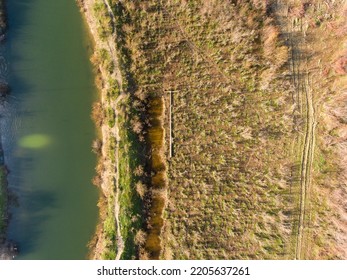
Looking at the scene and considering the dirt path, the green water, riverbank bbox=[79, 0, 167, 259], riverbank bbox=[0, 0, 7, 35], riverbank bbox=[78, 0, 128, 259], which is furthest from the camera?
the green water

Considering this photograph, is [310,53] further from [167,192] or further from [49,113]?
[49,113]

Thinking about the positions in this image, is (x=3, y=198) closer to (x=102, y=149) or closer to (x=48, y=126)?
(x=48, y=126)

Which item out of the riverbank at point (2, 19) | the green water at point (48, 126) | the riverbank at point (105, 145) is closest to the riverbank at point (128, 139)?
the riverbank at point (105, 145)

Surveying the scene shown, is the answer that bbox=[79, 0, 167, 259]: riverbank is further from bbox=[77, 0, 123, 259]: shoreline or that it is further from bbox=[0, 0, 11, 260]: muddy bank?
bbox=[0, 0, 11, 260]: muddy bank

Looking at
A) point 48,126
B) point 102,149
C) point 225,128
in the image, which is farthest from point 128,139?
point 225,128

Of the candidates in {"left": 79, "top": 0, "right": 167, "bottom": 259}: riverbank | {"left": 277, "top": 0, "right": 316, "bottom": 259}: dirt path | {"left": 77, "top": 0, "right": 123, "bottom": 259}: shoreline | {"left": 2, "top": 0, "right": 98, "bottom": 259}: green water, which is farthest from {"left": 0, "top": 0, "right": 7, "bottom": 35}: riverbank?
{"left": 277, "top": 0, "right": 316, "bottom": 259}: dirt path

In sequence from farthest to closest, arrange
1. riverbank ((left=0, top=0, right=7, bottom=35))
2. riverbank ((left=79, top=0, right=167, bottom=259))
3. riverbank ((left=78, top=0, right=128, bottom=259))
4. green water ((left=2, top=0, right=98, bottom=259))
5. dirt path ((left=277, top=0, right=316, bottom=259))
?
green water ((left=2, top=0, right=98, bottom=259)) → riverbank ((left=0, top=0, right=7, bottom=35)) → riverbank ((left=78, top=0, right=128, bottom=259)) → riverbank ((left=79, top=0, right=167, bottom=259)) → dirt path ((left=277, top=0, right=316, bottom=259))

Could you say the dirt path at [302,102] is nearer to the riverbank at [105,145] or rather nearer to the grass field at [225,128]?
the grass field at [225,128]

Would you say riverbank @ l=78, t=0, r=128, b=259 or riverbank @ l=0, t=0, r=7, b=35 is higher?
riverbank @ l=0, t=0, r=7, b=35
